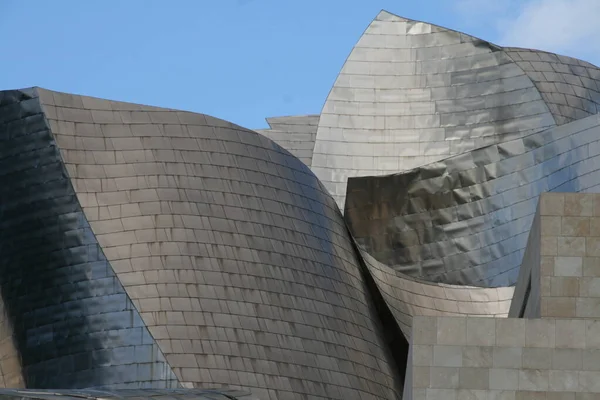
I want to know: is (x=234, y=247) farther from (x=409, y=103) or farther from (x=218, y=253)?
(x=409, y=103)

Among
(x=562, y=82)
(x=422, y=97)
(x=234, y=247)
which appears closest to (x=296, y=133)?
(x=422, y=97)

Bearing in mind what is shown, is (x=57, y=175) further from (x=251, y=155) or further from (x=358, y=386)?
(x=358, y=386)

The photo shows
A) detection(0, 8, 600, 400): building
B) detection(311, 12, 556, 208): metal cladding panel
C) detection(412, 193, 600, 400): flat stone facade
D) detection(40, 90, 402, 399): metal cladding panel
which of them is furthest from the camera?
detection(311, 12, 556, 208): metal cladding panel

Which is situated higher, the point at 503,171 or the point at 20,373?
the point at 503,171

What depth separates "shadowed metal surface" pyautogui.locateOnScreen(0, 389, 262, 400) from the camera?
18853mm

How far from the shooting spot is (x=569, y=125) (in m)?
35.8

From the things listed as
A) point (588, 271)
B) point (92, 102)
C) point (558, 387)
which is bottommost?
point (558, 387)

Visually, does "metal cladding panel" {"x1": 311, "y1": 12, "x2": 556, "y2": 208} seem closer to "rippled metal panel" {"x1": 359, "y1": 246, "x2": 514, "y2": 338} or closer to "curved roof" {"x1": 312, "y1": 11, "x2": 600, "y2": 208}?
"curved roof" {"x1": 312, "y1": 11, "x2": 600, "y2": 208}

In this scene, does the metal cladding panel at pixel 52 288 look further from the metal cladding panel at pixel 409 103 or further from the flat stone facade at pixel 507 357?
the flat stone facade at pixel 507 357

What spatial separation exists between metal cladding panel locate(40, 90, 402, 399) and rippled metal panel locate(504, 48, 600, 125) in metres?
7.23

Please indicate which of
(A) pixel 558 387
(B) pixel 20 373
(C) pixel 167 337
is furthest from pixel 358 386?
(A) pixel 558 387

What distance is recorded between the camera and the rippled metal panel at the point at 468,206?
117 feet

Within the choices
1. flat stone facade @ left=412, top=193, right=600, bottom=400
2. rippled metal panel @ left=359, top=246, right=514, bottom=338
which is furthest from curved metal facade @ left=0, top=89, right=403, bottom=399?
flat stone facade @ left=412, top=193, right=600, bottom=400

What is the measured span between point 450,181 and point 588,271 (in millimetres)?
15365
